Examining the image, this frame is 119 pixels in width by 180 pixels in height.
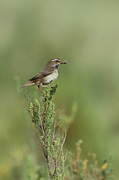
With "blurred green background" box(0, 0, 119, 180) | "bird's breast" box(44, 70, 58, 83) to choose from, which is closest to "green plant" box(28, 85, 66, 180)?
"bird's breast" box(44, 70, 58, 83)

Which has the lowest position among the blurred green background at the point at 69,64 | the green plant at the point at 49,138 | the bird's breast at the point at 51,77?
the blurred green background at the point at 69,64

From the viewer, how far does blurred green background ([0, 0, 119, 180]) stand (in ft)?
49.2

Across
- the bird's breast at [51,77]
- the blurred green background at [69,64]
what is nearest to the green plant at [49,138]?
the bird's breast at [51,77]

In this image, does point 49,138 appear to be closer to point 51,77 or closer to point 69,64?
point 51,77

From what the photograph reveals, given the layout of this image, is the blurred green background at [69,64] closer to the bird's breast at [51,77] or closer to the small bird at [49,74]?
the small bird at [49,74]

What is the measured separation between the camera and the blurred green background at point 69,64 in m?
15.0

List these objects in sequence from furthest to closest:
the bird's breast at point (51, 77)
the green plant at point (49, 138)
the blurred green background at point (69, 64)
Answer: the blurred green background at point (69, 64), the bird's breast at point (51, 77), the green plant at point (49, 138)

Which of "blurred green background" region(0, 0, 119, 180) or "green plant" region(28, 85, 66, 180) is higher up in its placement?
"green plant" region(28, 85, 66, 180)

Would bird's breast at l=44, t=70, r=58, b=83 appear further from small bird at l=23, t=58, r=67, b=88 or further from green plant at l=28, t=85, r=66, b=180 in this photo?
green plant at l=28, t=85, r=66, b=180

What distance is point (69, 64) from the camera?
23594 millimetres

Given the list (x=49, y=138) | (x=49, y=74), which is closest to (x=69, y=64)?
(x=49, y=74)

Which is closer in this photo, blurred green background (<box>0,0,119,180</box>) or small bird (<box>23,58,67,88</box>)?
small bird (<box>23,58,67,88</box>)

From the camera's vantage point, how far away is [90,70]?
24.1 m

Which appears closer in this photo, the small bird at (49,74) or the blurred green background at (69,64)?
the small bird at (49,74)
